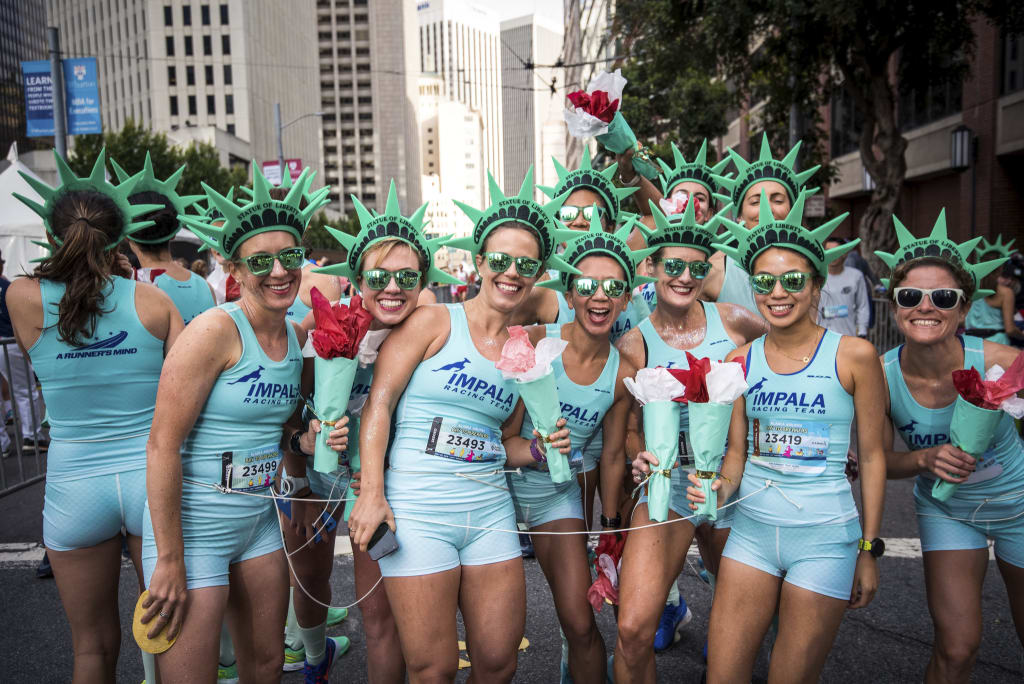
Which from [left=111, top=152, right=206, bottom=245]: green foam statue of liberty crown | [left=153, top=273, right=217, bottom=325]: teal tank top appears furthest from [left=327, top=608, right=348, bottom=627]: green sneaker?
[left=111, top=152, right=206, bottom=245]: green foam statue of liberty crown

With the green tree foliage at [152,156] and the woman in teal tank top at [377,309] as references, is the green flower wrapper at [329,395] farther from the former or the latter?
the green tree foliage at [152,156]

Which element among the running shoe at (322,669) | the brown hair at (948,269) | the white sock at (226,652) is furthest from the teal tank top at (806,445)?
the white sock at (226,652)

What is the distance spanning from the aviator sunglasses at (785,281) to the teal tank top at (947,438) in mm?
784

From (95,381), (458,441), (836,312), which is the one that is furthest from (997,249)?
(95,381)

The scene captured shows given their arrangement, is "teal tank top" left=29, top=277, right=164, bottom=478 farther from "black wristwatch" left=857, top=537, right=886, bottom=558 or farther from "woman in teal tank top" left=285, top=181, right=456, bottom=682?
"black wristwatch" left=857, top=537, right=886, bottom=558

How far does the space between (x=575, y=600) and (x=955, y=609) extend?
1.61 meters

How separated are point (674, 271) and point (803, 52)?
38.0 feet

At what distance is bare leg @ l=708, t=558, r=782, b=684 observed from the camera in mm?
3016

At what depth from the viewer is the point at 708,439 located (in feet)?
9.74

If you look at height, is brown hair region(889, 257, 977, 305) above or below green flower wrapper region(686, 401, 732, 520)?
above

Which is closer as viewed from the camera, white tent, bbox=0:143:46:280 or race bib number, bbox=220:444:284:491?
race bib number, bbox=220:444:284:491

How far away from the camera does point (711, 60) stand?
14.1 m

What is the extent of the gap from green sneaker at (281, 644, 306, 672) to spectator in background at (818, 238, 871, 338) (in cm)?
697

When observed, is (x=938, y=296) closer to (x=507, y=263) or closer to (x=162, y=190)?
(x=507, y=263)
